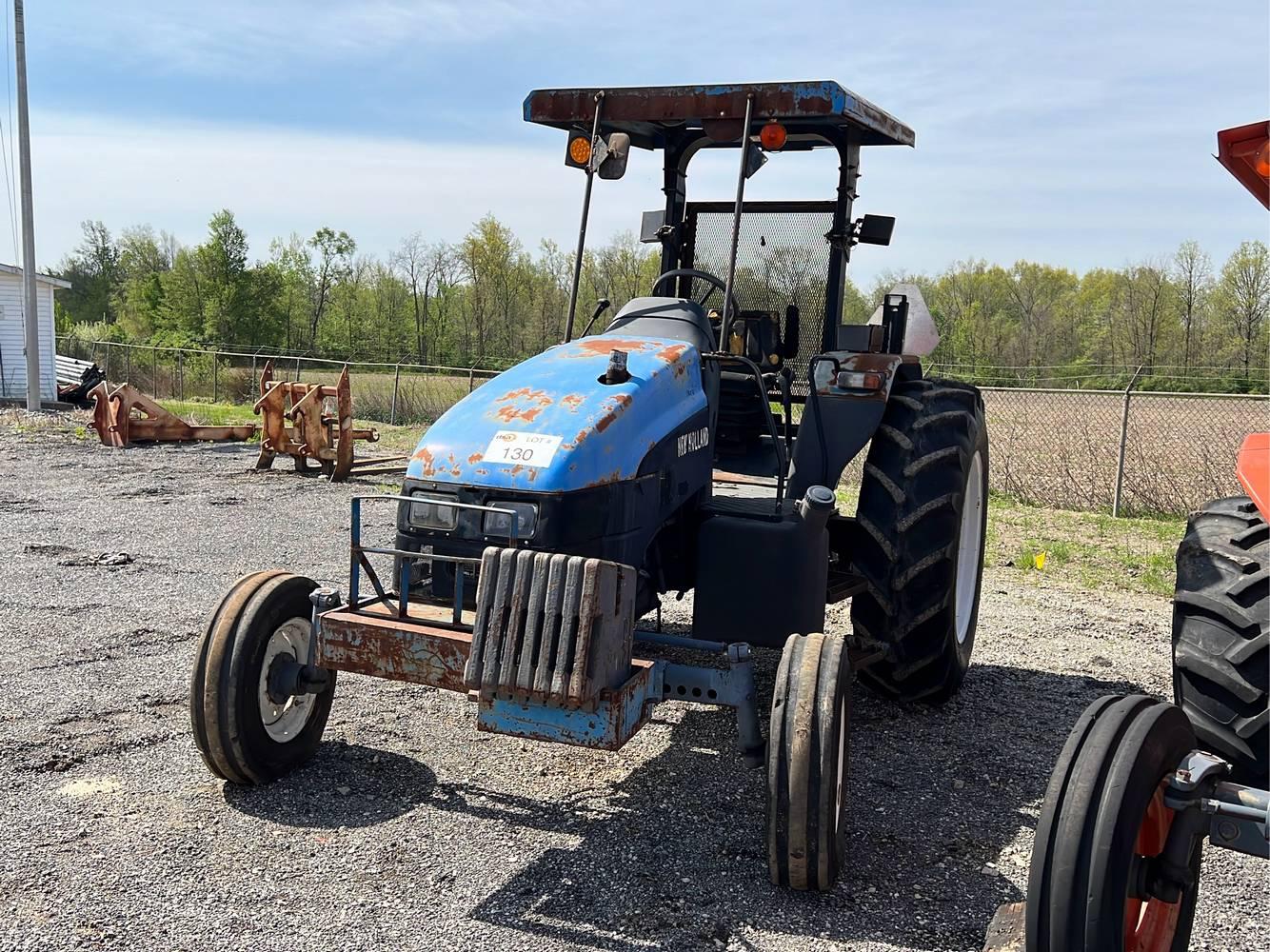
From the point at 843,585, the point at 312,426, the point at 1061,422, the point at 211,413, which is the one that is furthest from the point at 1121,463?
the point at 211,413

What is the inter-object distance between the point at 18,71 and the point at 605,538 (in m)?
23.4

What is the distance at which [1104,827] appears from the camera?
94.7 inches

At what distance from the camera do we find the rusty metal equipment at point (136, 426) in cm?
1584

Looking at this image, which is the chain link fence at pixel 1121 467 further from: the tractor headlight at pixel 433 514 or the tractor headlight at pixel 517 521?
the tractor headlight at pixel 433 514

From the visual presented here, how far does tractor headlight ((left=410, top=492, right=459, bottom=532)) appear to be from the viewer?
3941 millimetres

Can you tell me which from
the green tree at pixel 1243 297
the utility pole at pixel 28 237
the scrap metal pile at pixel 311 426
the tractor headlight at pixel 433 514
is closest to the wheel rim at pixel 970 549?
the tractor headlight at pixel 433 514

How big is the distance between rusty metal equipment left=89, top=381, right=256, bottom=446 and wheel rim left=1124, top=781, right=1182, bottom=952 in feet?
48.2

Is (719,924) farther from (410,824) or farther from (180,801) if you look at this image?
(180,801)

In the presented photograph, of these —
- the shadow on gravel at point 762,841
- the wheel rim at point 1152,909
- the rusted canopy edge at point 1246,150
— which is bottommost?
the shadow on gravel at point 762,841

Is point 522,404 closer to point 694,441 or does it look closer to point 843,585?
point 694,441

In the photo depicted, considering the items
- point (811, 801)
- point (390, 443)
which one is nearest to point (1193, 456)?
point (390, 443)

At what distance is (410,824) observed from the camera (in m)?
4.01

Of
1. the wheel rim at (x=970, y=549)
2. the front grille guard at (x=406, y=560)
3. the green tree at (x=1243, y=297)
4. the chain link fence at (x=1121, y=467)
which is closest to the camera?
the front grille guard at (x=406, y=560)

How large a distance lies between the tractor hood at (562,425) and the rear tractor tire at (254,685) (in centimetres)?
78
